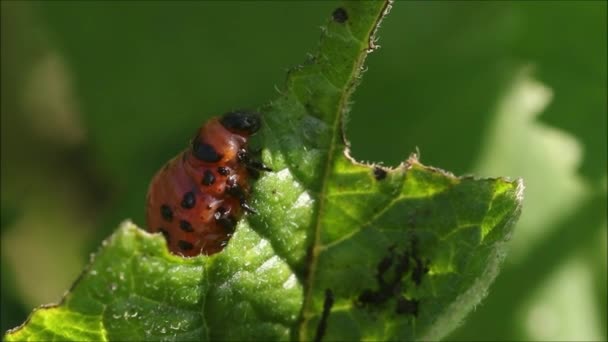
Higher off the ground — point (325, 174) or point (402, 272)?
point (325, 174)

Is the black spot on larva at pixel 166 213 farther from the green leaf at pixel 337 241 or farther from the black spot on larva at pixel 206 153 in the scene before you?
the green leaf at pixel 337 241

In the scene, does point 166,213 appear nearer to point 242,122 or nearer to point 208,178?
point 208,178

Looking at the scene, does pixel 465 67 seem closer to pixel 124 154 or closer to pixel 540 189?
pixel 540 189

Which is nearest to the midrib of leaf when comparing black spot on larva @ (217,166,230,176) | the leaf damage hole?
the leaf damage hole

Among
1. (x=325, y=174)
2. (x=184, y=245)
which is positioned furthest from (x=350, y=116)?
(x=325, y=174)

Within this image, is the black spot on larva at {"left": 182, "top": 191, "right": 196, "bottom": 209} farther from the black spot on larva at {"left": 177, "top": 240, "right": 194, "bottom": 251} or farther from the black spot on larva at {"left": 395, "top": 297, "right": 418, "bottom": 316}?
the black spot on larva at {"left": 395, "top": 297, "right": 418, "bottom": 316}
